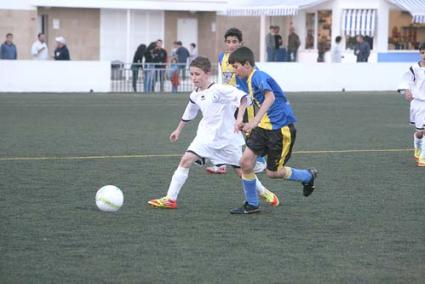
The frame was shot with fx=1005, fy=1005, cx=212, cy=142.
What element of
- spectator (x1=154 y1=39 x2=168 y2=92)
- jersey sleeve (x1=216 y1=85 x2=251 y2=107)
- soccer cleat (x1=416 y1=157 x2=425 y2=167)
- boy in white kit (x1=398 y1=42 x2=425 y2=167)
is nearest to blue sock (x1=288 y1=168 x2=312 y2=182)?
jersey sleeve (x1=216 y1=85 x2=251 y2=107)

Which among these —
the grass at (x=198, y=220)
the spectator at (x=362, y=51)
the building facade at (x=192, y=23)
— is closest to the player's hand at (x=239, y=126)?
the grass at (x=198, y=220)

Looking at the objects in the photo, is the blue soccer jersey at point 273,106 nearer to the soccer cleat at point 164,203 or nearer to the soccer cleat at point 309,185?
the soccer cleat at point 309,185

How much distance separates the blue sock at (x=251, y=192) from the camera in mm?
9633

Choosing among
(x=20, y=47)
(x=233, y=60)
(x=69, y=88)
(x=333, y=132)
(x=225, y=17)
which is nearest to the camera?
(x=233, y=60)

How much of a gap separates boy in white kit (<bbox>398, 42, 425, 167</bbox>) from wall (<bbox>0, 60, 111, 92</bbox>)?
675 inches

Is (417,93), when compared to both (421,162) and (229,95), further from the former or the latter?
(229,95)

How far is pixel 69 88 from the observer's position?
30.1 m

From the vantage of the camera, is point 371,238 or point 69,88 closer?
point 371,238

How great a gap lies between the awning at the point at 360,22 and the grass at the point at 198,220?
78.0 ft

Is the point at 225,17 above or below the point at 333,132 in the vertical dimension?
above

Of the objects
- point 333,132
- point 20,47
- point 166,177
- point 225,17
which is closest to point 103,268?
point 166,177

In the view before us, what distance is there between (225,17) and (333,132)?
24.4 meters

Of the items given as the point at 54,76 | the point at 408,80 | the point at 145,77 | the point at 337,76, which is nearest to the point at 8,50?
the point at 54,76

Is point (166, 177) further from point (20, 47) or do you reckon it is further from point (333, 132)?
point (20, 47)
